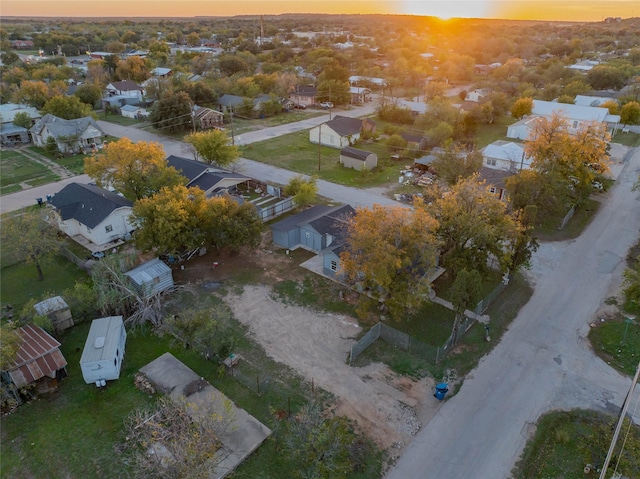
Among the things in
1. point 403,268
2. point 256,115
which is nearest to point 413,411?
point 403,268

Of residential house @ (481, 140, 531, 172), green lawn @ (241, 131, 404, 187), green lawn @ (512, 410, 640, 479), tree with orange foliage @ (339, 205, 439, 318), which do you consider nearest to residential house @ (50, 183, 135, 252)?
tree with orange foliage @ (339, 205, 439, 318)

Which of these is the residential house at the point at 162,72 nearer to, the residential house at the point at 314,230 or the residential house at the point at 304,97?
the residential house at the point at 304,97

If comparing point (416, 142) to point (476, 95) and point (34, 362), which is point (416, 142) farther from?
point (34, 362)

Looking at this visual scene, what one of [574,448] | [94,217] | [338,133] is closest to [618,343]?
[574,448]

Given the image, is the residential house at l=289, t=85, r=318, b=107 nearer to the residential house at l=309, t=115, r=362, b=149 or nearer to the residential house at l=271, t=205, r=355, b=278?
the residential house at l=309, t=115, r=362, b=149

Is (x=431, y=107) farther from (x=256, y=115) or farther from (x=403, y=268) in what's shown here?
(x=403, y=268)
